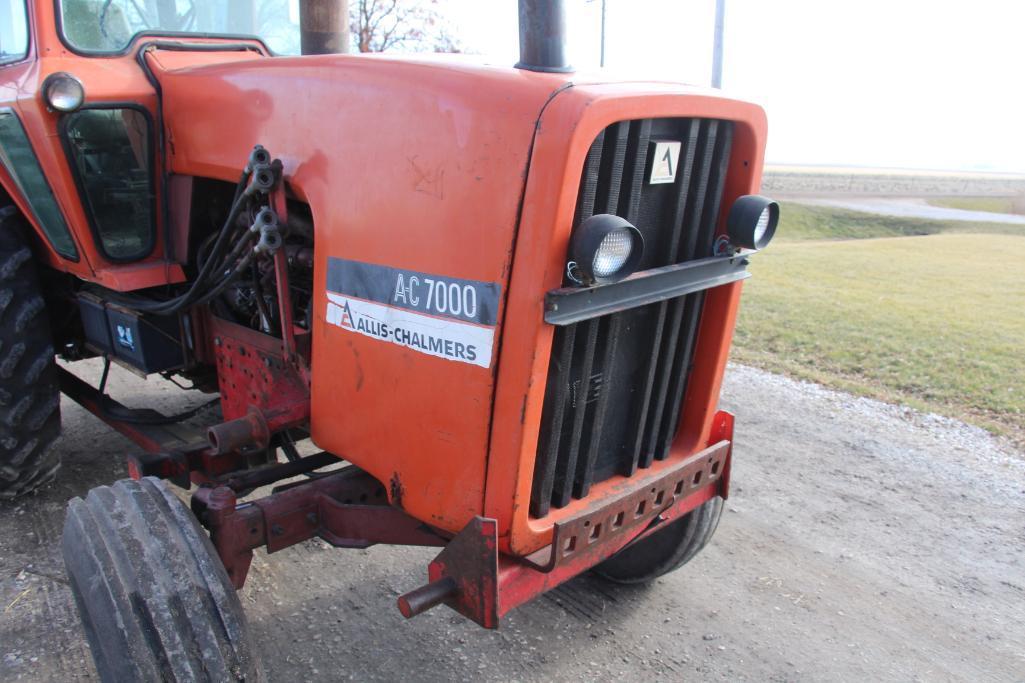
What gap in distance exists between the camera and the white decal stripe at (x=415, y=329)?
2152mm

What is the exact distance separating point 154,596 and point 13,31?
250 cm

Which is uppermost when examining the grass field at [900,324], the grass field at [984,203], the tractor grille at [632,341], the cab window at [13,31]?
the cab window at [13,31]

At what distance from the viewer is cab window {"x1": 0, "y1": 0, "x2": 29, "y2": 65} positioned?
3.18 m

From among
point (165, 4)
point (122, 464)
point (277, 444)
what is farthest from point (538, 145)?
point (122, 464)

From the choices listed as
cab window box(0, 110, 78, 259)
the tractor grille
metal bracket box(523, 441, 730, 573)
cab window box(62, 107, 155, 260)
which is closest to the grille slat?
the tractor grille

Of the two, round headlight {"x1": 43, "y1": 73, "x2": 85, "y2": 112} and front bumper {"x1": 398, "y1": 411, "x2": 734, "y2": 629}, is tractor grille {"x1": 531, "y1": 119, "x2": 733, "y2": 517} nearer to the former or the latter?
front bumper {"x1": 398, "y1": 411, "x2": 734, "y2": 629}

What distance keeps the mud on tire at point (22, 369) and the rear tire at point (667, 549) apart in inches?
102

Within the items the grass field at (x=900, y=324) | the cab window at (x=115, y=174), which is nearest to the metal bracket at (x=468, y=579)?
the cab window at (x=115, y=174)

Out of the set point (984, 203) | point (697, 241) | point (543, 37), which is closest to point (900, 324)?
point (697, 241)

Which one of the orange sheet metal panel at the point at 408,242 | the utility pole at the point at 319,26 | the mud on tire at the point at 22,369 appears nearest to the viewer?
the orange sheet metal panel at the point at 408,242

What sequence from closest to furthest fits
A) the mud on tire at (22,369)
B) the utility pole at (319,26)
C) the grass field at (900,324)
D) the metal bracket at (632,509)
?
the metal bracket at (632,509)
the mud on tire at (22,369)
the utility pole at (319,26)
the grass field at (900,324)

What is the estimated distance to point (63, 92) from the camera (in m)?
2.95

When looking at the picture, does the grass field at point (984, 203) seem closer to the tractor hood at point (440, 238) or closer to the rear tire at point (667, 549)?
the rear tire at point (667, 549)

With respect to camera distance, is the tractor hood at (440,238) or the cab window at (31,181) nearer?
the tractor hood at (440,238)
